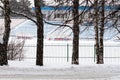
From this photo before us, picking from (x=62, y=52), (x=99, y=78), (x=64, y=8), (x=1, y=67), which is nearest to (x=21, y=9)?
(x=64, y=8)

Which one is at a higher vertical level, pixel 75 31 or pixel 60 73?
pixel 75 31

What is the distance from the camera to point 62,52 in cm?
3234

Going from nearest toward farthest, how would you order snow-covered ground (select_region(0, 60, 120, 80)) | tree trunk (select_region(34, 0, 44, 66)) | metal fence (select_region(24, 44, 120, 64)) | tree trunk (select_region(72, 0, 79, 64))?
snow-covered ground (select_region(0, 60, 120, 80)), tree trunk (select_region(34, 0, 44, 66)), tree trunk (select_region(72, 0, 79, 64)), metal fence (select_region(24, 44, 120, 64))

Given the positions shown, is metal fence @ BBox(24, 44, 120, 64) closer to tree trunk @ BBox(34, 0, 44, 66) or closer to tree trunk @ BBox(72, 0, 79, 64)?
tree trunk @ BBox(72, 0, 79, 64)

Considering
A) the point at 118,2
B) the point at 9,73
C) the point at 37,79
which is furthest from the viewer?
the point at 118,2

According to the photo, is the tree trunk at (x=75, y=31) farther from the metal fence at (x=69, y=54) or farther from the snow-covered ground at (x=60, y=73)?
the metal fence at (x=69, y=54)

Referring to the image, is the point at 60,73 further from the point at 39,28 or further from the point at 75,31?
the point at 75,31

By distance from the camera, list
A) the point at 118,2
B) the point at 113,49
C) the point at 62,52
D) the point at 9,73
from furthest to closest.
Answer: the point at 113,49 → the point at 62,52 → the point at 118,2 → the point at 9,73

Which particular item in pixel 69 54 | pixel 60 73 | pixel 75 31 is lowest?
pixel 60 73

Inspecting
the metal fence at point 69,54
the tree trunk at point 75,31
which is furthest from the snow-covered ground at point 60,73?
the metal fence at point 69,54

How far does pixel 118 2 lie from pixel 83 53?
20559 millimetres

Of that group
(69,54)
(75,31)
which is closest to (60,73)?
(75,31)

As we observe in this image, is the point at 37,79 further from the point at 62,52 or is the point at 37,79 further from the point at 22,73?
the point at 62,52

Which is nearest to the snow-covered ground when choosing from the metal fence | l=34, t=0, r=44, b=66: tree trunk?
l=34, t=0, r=44, b=66: tree trunk
